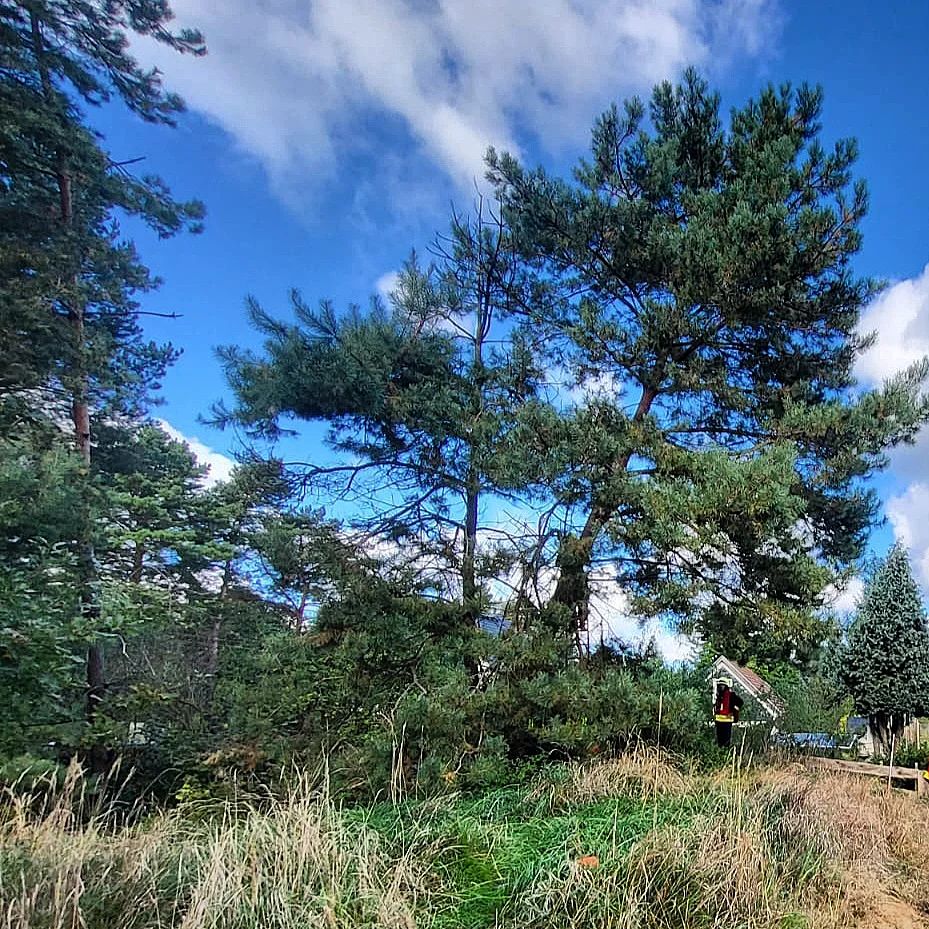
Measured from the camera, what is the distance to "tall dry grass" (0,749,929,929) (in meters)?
2.05

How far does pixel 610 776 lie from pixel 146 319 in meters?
8.47

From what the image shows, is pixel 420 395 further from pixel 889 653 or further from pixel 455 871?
pixel 889 653

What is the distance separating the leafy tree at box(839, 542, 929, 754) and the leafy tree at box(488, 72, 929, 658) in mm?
4500

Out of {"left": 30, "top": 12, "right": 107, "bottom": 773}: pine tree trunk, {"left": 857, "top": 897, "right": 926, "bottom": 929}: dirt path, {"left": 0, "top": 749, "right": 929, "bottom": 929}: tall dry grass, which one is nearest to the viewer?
{"left": 0, "top": 749, "right": 929, "bottom": 929}: tall dry grass

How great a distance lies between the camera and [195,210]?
8.91 metres

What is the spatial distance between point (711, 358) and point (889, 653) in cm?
647

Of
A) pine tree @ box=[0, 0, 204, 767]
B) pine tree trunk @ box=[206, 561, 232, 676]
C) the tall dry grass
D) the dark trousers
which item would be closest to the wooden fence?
the dark trousers

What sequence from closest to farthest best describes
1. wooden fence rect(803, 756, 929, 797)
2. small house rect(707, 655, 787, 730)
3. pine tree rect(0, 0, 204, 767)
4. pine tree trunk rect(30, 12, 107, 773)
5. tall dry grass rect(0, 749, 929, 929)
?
tall dry grass rect(0, 749, 929, 929) → wooden fence rect(803, 756, 929, 797) → small house rect(707, 655, 787, 730) → pine tree rect(0, 0, 204, 767) → pine tree trunk rect(30, 12, 107, 773)

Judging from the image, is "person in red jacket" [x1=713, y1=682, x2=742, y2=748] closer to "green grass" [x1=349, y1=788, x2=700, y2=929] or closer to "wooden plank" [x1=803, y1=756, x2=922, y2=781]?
"wooden plank" [x1=803, y1=756, x2=922, y2=781]

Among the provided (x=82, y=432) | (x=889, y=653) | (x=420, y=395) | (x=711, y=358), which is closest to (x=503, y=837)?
(x=420, y=395)

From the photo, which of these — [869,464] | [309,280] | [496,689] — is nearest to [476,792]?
[496,689]

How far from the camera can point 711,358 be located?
6.67 meters

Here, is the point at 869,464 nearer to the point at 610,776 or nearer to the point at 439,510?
the point at 610,776

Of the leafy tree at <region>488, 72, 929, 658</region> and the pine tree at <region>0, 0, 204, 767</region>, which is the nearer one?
the leafy tree at <region>488, 72, 929, 658</region>
